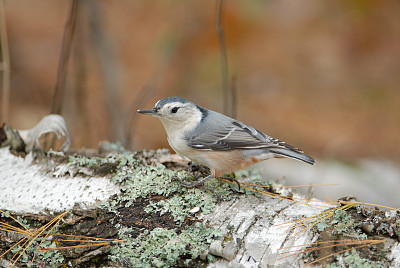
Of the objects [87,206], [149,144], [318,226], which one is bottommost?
[149,144]

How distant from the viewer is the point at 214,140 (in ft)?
8.24

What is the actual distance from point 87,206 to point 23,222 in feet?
1.03

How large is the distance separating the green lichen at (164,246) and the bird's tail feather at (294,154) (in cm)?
85

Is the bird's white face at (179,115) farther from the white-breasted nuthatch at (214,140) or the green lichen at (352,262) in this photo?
the green lichen at (352,262)

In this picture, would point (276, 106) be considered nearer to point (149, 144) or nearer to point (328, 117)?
point (328, 117)

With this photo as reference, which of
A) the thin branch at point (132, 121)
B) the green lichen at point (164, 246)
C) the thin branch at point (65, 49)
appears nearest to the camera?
the green lichen at point (164, 246)

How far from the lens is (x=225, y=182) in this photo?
2.44m

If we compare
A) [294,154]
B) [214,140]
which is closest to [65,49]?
[214,140]

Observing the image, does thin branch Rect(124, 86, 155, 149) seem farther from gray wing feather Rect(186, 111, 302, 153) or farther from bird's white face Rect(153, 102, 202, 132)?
gray wing feather Rect(186, 111, 302, 153)

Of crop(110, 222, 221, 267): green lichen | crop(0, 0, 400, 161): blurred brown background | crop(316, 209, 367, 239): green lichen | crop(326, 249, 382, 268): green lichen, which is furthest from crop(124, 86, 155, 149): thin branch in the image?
crop(326, 249, 382, 268): green lichen

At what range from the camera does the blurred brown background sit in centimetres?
507

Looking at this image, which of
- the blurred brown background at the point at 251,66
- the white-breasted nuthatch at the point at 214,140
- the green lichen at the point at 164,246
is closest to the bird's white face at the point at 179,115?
the white-breasted nuthatch at the point at 214,140

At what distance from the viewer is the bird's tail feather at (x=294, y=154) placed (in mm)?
2471

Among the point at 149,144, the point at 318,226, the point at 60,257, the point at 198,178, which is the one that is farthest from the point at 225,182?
the point at 149,144
